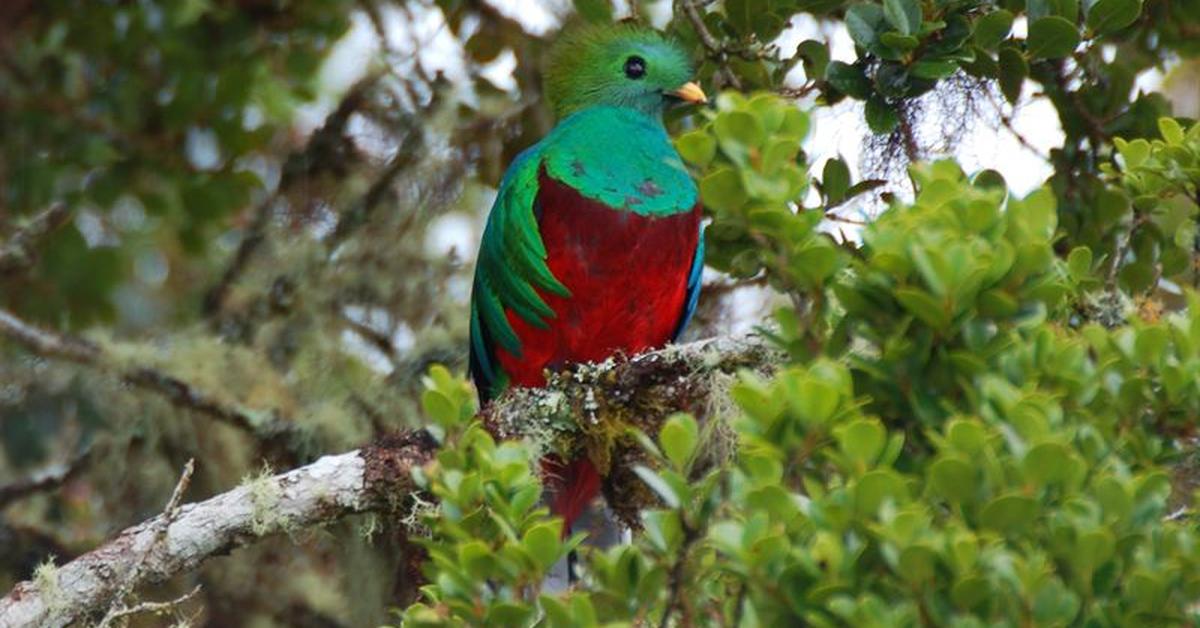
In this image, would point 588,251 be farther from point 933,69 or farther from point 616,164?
point 933,69

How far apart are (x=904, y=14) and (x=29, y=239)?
249 cm

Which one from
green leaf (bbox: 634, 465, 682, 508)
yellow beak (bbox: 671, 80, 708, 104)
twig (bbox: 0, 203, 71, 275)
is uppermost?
green leaf (bbox: 634, 465, 682, 508)

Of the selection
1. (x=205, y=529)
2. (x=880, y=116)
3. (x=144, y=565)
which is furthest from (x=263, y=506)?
(x=880, y=116)

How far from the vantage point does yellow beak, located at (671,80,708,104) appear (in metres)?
3.88

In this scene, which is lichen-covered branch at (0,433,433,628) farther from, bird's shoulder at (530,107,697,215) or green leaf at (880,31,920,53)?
green leaf at (880,31,920,53)

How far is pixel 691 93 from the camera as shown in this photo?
12.8 ft

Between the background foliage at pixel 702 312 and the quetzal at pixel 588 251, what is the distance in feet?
0.66

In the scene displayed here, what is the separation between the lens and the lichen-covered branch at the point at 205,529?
296 centimetres

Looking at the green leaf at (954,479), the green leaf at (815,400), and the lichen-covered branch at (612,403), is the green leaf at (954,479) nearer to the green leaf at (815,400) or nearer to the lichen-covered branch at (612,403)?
the green leaf at (815,400)

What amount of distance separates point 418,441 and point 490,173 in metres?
1.57

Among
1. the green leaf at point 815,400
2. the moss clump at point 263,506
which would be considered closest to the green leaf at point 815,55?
the moss clump at point 263,506

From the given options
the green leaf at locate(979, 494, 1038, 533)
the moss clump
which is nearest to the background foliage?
the green leaf at locate(979, 494, 1038, 533)

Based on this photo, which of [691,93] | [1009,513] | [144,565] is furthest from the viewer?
[691,93]

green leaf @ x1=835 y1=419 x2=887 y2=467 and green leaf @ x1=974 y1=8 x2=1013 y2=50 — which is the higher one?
green leaf @ x1=835 y1=419 x2=887 y2=467
